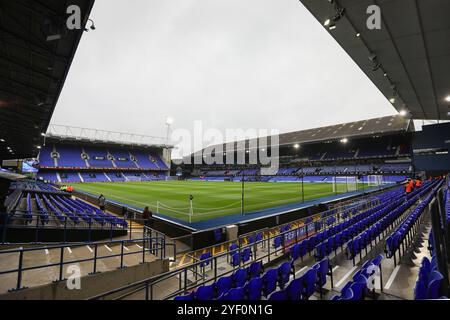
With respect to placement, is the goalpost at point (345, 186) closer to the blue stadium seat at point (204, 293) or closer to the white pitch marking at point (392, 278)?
the white pitch marking at point (392, 278)

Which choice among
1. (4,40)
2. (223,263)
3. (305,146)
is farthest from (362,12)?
(305,146)

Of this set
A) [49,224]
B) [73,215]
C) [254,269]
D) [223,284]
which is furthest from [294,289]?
[49,224]

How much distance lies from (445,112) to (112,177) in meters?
58.6

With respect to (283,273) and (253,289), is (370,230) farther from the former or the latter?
(253,289)

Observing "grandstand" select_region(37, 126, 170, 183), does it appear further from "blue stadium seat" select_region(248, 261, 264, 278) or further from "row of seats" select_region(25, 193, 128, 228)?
"blue stadium seat" select_region(248, 261, 264, 278)

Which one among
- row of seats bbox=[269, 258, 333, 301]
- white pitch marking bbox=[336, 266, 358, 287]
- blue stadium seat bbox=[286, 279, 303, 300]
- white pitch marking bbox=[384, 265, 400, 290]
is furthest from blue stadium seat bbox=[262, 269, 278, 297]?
white pitch marking bbox=[384, 265, 400, 290]

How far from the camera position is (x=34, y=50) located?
6293 millimetres

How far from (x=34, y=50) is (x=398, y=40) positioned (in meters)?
12.3

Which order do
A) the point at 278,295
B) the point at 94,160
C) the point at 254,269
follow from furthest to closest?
the point at 94,160 → the point at 254,269 → the point at 278,295

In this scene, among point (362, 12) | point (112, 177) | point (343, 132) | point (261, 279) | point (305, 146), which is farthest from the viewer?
point (305, 146)

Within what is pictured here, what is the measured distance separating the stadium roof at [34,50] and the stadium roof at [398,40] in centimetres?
696

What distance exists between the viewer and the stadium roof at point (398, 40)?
273 inches

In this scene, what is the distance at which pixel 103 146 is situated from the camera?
212ft
